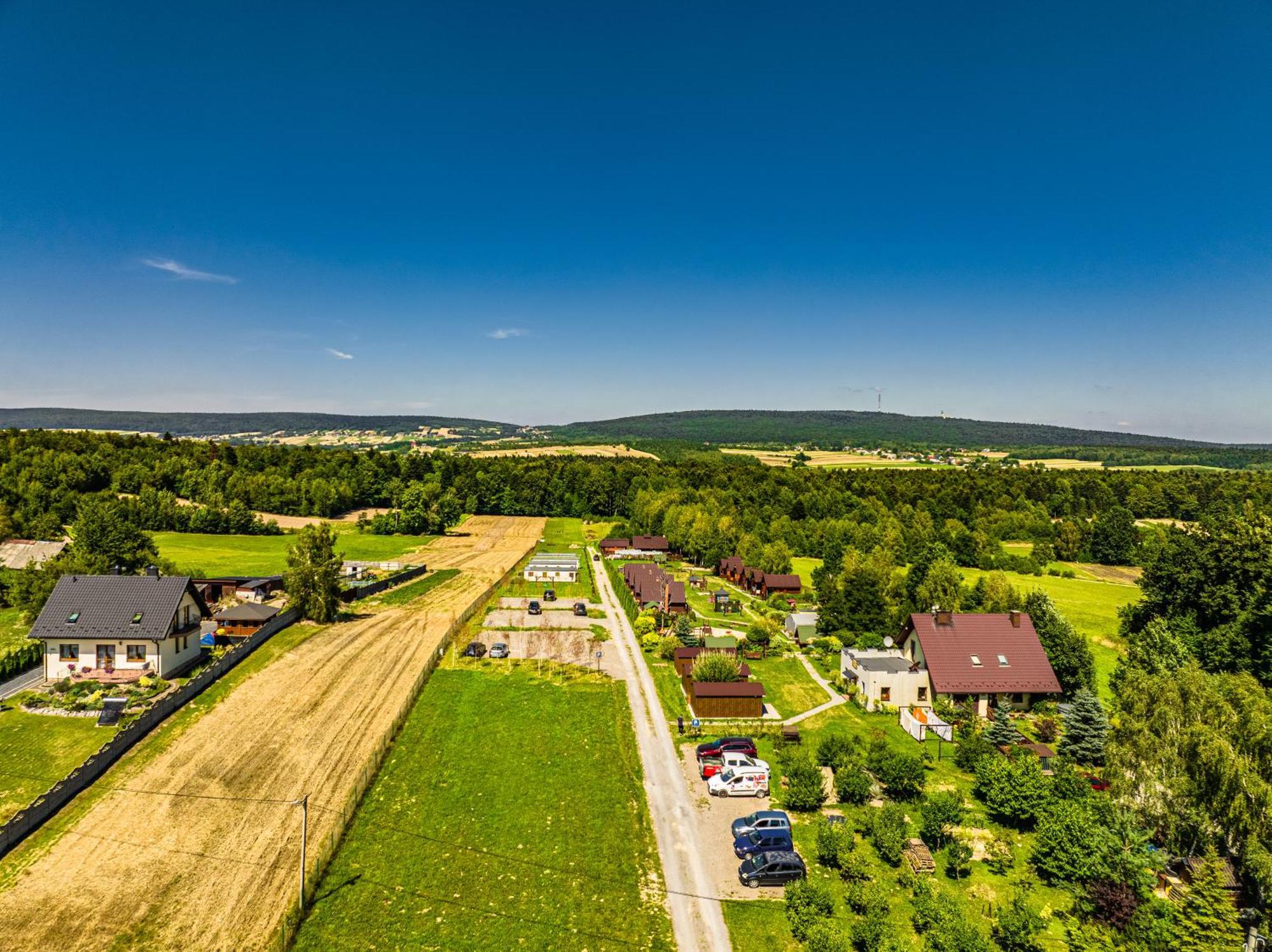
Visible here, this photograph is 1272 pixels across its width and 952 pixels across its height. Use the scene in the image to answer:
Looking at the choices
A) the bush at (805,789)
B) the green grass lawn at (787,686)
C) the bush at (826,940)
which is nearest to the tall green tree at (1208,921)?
the bush at (826,940)

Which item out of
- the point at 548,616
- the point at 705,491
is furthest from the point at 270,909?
the point at 705,491

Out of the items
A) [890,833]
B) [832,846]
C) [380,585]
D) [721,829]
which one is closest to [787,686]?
[721,829]

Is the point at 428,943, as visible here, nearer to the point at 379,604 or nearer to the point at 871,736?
the point at 871,736

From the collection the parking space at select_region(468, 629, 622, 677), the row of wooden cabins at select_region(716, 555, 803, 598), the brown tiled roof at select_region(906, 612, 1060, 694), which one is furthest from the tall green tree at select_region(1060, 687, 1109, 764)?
the row of wooden cabins at select_region(716, 555, 803, 598)

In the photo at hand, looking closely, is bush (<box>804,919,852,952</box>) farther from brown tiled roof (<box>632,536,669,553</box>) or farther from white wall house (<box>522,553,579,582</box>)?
brown tiled roof (<box>632,536,669,553</box>)

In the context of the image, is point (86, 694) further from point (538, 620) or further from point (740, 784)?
point (740, 784)

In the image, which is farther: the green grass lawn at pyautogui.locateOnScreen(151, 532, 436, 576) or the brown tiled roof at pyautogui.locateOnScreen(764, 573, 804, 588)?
the green grass lawn at pyautogui.locateOnScreen(151, 532, 436, 576)

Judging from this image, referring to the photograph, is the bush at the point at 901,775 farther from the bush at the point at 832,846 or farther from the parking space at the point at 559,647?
the parking space at the point at 559,647
